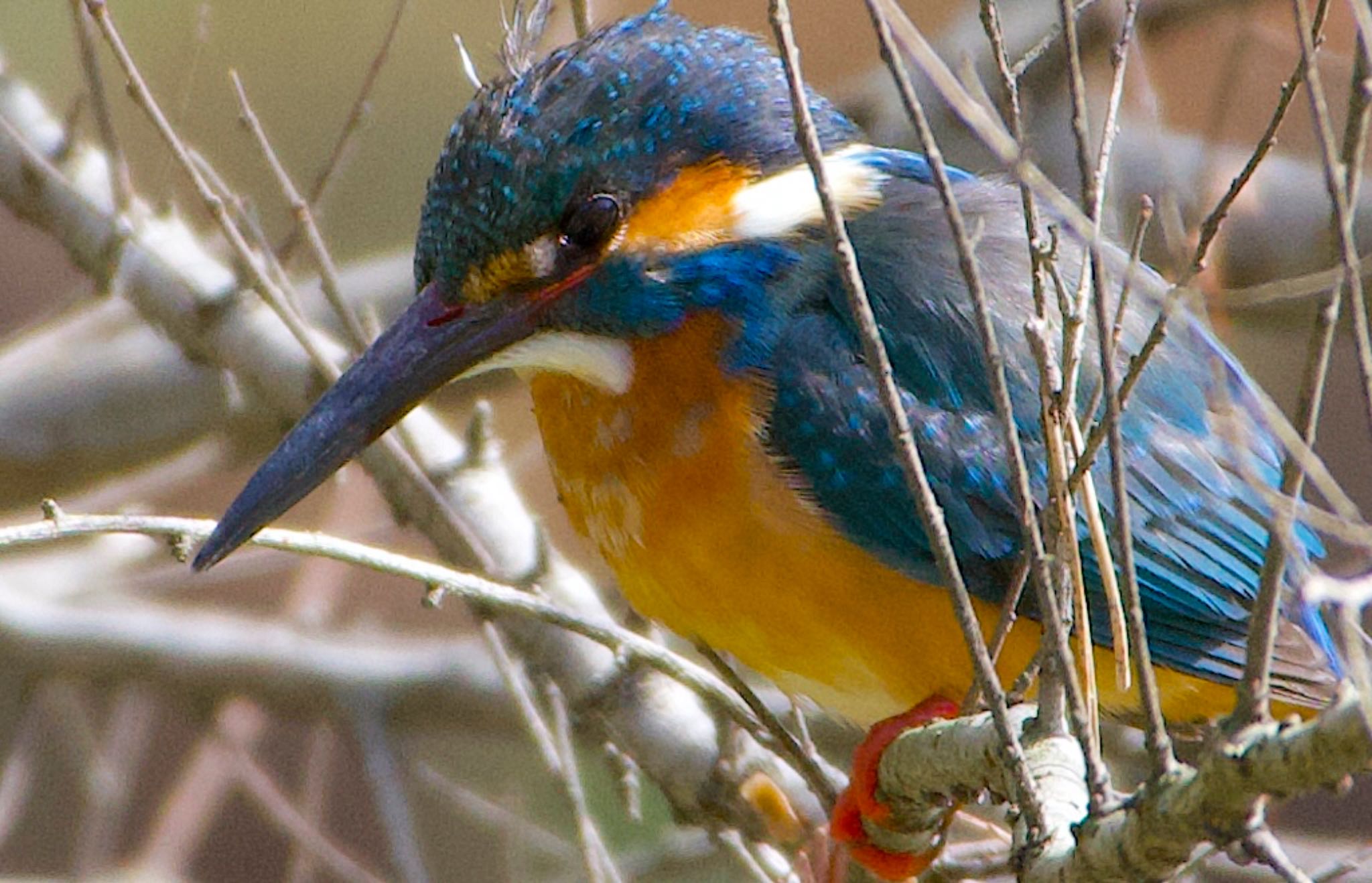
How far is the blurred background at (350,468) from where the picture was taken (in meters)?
3.15

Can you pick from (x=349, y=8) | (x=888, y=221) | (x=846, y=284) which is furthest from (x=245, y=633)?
(x=349, y=8)

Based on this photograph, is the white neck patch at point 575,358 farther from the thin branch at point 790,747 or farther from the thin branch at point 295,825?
the thin branch at point 295,825

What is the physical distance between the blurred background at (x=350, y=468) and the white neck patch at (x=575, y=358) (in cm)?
38

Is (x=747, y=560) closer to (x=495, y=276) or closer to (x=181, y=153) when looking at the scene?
(x=495, y=276)

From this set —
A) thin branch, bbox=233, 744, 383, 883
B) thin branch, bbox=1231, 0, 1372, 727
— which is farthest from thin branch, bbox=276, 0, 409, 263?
thin branch, bbox=1231, 0, 1372, 727

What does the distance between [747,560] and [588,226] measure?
1.49 feet

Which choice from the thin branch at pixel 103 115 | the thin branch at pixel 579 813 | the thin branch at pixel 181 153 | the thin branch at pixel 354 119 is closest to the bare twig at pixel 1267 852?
the thin branch at pixel 579 813

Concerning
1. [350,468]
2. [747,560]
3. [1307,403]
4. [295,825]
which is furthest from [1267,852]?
[350,468]

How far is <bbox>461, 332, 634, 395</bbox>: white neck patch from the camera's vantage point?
2.22m

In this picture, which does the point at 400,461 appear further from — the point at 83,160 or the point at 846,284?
the point at 846,284

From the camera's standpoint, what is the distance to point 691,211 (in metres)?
2.25

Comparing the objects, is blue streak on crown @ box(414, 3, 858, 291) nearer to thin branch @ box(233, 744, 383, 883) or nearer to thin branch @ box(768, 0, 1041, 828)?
thin branch @ box(768, 0, 1041, 828)

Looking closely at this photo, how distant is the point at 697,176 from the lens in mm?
2260

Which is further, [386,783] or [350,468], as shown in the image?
[350,468]
